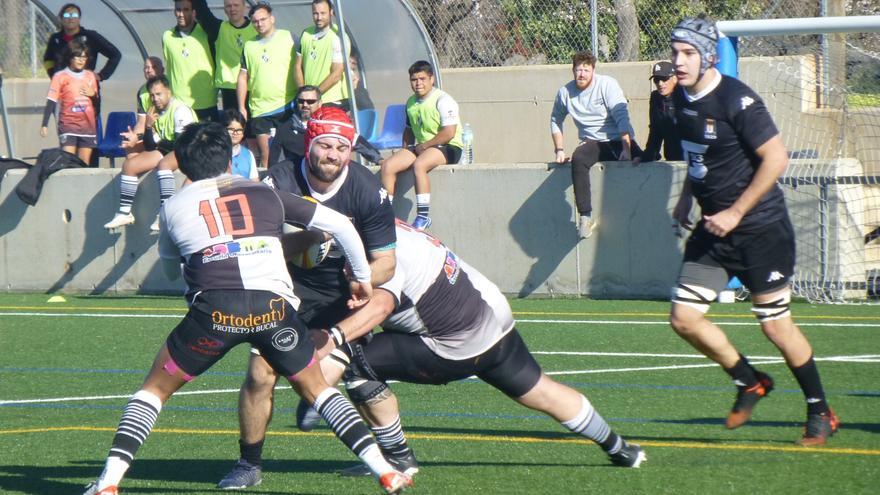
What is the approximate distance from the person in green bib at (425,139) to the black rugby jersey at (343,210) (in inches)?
265

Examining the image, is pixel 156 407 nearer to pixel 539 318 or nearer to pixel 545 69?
pixel 539 318

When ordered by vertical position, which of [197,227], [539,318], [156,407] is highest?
[197,227]

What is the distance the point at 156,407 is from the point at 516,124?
13555mm

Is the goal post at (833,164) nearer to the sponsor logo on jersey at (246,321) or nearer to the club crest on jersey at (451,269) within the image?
the club crest on jersey at (451,269)

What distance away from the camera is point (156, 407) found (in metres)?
5.32

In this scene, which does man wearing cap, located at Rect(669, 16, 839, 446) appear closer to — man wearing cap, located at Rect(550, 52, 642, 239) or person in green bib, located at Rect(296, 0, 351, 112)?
man wearing cap, located at Rect(550, 52, 642, 239)

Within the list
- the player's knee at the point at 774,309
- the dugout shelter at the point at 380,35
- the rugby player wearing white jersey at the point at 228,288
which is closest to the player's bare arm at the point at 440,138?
the dugout shelter at the point at 380,35

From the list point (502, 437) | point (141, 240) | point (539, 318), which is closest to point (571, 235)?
point (539, 318)

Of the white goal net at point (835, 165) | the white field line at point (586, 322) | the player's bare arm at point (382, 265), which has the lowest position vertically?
the white field line at point (586, 322)

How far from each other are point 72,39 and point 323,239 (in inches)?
413

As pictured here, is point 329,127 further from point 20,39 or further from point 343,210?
point 20,39

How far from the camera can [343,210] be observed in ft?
19.0

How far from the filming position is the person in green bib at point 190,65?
14.1 m

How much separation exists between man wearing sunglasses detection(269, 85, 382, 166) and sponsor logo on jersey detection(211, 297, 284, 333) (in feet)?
23.8
